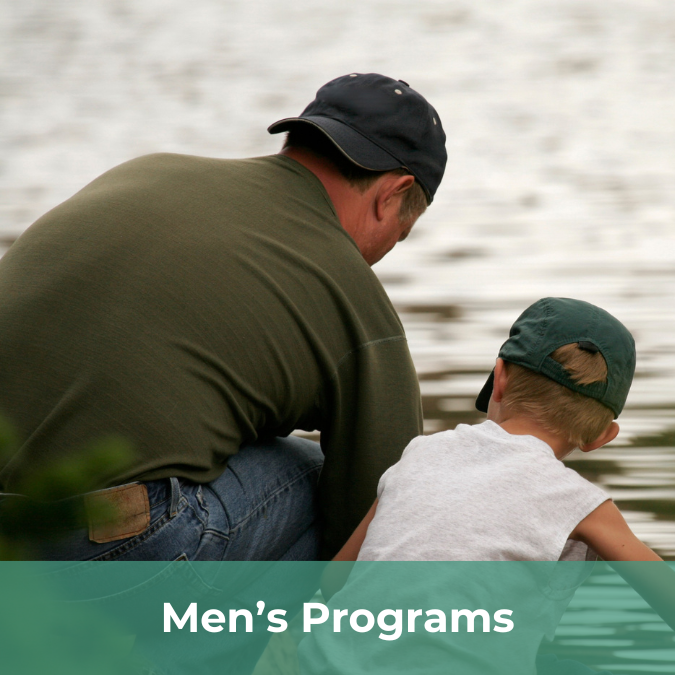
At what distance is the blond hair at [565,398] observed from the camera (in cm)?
132

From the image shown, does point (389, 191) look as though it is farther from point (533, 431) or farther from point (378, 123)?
point (533, 431)

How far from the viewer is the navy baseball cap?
55.5 inches

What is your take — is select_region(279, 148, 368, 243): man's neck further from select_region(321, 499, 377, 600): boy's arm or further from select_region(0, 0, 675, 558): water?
select_region(0, 0, 675, 558): water

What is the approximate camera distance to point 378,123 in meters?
1.44

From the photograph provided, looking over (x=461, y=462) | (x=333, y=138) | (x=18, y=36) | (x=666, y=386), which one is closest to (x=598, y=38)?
(x=666, y=386)

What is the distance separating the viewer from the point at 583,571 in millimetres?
1249

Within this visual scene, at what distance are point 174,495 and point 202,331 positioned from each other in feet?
0.69

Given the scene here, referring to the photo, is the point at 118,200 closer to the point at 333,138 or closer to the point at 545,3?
the point at 333,138

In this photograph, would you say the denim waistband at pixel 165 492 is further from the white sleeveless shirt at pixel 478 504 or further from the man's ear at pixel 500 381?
the man's ear at pixel 500 381

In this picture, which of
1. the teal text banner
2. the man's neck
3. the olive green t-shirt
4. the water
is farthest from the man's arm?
the water

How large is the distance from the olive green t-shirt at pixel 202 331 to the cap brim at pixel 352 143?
0.06 meters

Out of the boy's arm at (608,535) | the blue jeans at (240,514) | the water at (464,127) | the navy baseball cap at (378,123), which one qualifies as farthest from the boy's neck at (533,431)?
the water at (464,127)

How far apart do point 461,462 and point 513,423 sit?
0.14m

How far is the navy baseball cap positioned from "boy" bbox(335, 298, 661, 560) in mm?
322
